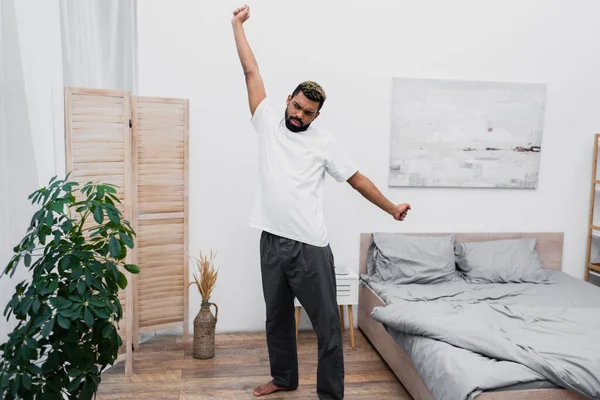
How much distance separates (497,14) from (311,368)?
9.00 ft

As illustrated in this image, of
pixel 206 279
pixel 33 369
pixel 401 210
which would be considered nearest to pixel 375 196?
pixel 401 210

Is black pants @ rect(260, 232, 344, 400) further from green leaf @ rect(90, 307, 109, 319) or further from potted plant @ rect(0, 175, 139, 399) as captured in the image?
green leaf @ rect(90, 307, 109, 319)

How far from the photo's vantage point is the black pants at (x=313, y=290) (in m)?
2.49

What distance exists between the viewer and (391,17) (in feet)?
12.0

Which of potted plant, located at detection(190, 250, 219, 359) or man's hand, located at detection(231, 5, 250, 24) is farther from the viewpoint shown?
potted plant, located at detection(190, 250, 219, 359)

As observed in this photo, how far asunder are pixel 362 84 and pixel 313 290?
1.72 meters

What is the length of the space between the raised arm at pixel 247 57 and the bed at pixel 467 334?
131 centimetres

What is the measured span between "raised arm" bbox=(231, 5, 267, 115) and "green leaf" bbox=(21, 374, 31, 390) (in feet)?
4.99

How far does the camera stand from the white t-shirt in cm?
249

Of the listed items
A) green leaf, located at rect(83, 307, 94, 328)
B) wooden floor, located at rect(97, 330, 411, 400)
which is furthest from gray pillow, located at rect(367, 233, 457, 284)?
green leaf, located at rect(83, 307, 94, 328)

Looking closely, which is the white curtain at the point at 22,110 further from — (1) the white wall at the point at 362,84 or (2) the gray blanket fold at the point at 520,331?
(2) the gray blanket fold at the point at 520,331

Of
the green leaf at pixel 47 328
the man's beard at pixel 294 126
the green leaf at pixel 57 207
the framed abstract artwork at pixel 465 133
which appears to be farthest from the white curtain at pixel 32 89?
the framed abstract artwork at pixel 465 133

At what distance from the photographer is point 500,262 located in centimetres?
360

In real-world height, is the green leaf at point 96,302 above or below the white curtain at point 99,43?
below
